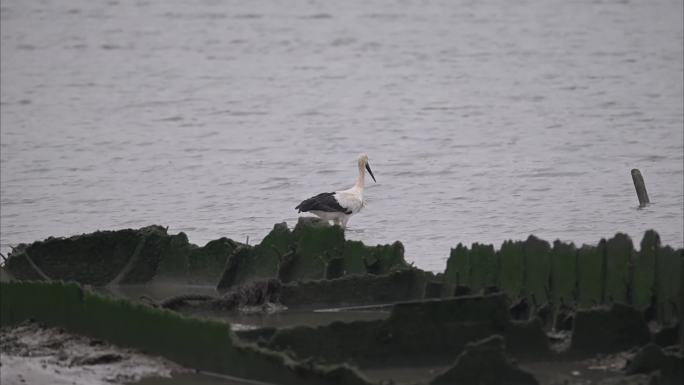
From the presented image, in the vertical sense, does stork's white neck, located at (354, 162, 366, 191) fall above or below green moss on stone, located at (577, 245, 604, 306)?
above

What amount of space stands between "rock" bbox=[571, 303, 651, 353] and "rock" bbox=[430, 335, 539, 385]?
102 cm

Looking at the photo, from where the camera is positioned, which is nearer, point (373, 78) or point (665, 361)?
point (665, 361)

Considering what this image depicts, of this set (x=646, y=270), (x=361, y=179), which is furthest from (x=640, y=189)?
(x=646, y=270)

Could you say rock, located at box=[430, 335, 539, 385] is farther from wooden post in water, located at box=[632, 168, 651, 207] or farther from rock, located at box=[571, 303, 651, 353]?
wooden post in water, located at box=[632, 168, 651, 207]

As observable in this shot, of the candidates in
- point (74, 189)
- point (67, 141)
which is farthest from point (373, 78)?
point (74, 189)

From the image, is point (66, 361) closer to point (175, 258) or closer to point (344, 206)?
point (175, 258)

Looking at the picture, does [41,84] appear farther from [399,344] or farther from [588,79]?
[399,344]

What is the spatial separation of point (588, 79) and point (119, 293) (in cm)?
2590

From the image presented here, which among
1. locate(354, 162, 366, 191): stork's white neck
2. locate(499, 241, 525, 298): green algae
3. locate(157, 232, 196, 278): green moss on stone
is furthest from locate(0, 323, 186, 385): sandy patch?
locate(354, 162, 366, 191): stork's white neck

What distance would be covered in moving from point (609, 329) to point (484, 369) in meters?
1.32

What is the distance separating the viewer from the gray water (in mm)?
19906

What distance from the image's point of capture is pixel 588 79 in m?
36.0

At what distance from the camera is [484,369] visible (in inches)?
325

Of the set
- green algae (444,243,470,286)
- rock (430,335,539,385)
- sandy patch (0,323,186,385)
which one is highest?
green algae (444,243,470,286)
